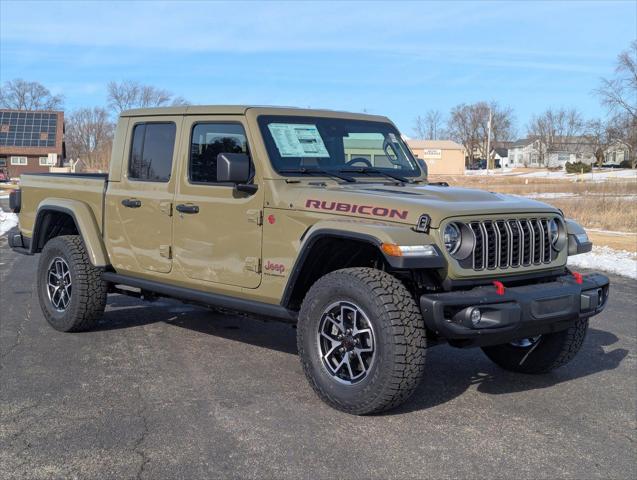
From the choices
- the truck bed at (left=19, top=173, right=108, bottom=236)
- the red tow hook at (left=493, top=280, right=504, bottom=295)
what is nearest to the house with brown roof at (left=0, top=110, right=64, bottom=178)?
the truck bed at (left=19, top=173, right=108, bottom=236)

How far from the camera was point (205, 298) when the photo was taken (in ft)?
18.1

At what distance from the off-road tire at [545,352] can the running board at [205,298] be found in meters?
1.71

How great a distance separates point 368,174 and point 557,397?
2106 mm

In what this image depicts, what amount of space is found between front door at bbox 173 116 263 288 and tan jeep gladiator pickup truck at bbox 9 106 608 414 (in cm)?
1

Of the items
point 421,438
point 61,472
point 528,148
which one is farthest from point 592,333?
point 528,148

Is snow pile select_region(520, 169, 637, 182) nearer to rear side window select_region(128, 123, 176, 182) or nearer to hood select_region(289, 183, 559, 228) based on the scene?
rear side window select_region(128, 123, 176, 182)

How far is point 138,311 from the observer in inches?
308

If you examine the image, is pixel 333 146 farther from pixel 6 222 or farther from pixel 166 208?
pixel 6 222

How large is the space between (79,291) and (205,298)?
156cm

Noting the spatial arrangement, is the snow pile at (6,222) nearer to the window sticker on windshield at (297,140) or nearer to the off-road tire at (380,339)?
the window sticker on windshield at (297,140)

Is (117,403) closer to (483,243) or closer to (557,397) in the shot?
(483,243)

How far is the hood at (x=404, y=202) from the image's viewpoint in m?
4.46

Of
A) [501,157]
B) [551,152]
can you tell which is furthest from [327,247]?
[501,157]

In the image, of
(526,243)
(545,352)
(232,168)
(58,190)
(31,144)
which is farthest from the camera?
(31,144)
